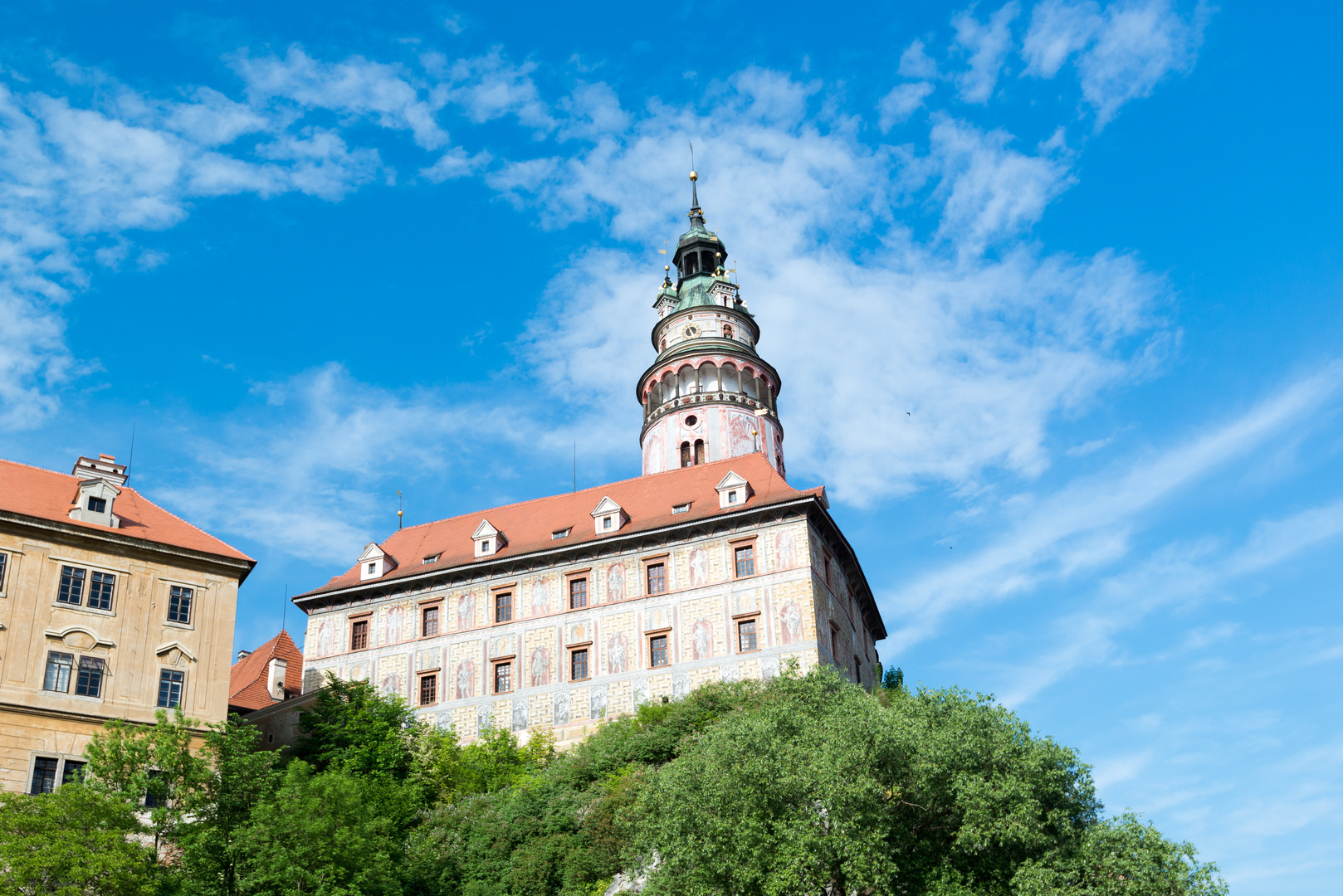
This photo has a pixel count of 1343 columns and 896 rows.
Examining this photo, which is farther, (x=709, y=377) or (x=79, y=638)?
(x=709, y=377)

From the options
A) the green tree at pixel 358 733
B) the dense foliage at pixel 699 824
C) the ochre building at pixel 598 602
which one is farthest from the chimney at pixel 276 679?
the dense foliage at pixel 699 824

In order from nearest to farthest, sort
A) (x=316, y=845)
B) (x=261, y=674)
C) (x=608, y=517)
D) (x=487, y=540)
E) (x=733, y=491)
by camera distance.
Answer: (x=316, y=845) < (x=733, y=491) < (x=608, y=517) < (x=487, y=540) < (x=261, y=674)

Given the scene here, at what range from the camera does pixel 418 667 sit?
4656cm

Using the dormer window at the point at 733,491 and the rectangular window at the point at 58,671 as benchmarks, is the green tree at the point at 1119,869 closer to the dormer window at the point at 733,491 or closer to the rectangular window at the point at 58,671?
the dormer window at the point at 733,491

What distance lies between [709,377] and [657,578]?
17.5m

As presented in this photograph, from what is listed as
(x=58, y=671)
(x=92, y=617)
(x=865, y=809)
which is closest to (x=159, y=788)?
(x=58, y=671)

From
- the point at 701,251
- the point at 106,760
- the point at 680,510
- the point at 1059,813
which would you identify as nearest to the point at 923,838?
the point at 1059,813

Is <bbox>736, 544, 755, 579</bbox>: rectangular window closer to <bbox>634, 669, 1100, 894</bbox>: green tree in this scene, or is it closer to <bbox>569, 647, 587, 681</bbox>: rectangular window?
<bbox>569, 647, 587, 681</bbox>: rectangular window

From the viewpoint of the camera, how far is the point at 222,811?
2950cm

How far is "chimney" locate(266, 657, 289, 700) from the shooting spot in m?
48.5

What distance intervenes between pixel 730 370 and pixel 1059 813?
120 feet

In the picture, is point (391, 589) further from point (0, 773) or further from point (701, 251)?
point (701, 251)

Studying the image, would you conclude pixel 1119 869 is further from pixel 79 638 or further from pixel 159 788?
pixel 79 638

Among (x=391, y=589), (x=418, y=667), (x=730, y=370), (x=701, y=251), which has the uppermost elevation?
(x=701, y=251)
